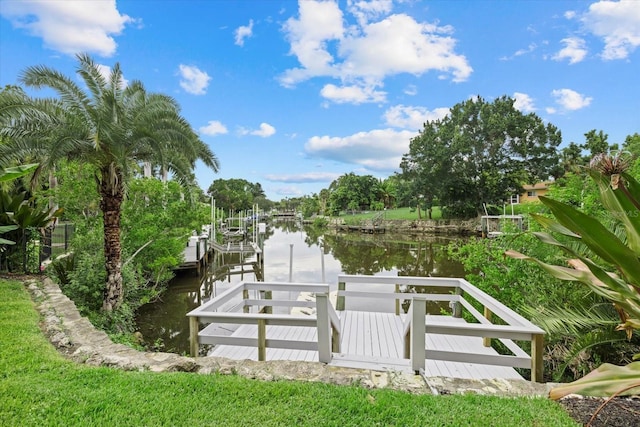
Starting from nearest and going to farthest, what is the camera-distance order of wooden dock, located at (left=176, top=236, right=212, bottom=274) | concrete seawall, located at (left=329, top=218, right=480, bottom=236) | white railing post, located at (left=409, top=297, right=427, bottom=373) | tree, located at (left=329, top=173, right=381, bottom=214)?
1. white railing post, located at (left=409, top=297, right=427, bottom=373)
2. wooden dock, located at (left=176, top=236, right=212, bottom=274)
3. concrete seawall, located at (left=329, top=218, right=480, bottom=236)
4. tree, located at (left=329, top=173, right=381, bottom=214)

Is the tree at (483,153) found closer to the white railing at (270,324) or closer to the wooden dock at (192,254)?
the wooden dock at (192,254)

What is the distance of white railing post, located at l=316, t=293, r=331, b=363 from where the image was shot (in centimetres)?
306

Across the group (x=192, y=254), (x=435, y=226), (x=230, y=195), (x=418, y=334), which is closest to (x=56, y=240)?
(x=192, y=254)

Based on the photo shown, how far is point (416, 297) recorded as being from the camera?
2.90m

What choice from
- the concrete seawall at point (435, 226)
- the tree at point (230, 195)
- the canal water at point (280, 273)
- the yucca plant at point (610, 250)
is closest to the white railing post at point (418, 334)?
the yucca plant at point (610, 250)

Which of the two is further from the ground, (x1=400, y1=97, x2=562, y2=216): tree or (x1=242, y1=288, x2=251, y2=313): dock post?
(x1=400, y1=97, x2=562, y2=216): tree

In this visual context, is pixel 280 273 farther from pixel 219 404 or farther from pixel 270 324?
pixel 219 404

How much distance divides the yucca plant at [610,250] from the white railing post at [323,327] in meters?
1.96

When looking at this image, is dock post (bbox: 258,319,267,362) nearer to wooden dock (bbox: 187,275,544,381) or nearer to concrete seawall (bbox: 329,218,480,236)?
wooden dock (bbox: 187,275,544,381)

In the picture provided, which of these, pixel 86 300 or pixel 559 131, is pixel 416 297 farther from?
pixel 559 131

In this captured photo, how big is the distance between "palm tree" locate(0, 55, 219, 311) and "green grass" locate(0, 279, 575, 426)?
4.60m

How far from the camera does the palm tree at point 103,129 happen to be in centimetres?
613

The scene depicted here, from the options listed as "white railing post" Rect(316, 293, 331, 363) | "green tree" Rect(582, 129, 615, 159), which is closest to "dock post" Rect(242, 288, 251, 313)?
"white railing post" Rect(316, 293, 331, 363)

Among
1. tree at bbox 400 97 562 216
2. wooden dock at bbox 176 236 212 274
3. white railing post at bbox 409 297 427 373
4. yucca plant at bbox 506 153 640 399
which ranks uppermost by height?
tree at bbox 400 97 562 216
